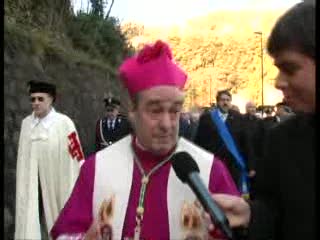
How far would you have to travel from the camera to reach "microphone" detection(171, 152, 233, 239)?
7.69 feet

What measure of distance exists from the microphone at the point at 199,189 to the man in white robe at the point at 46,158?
19.1 feet

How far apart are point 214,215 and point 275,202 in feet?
1.02

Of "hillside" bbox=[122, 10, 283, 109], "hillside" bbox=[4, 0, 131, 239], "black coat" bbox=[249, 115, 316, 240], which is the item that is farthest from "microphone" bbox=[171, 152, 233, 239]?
"hillside" bbox=[122, 10, 283, 109]

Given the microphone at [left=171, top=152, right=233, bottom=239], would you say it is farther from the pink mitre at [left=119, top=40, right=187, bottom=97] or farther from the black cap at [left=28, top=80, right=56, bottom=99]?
the black cap at [left=28, top=80, right=56, bottom=99]

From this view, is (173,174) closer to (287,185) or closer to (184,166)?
(184,166)

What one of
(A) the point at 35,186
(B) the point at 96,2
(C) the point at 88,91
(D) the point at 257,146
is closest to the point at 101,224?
(A) the point at 35,186

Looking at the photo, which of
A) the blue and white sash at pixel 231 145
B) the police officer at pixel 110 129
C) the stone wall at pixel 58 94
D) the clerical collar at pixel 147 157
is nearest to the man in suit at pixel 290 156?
the clerical collar at pixel 147 157

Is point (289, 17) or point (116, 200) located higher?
point (289, 17)

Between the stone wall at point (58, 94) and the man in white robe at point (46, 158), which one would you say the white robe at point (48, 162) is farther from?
the stone wall at point (58, 94)

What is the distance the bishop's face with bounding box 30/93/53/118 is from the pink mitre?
5.11 meters

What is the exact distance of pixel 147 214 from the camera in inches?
127

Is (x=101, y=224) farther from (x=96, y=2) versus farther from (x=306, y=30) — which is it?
(x=96, y=2)

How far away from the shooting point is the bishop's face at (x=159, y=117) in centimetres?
322

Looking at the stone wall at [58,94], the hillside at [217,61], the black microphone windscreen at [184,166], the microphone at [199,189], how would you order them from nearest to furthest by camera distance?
the microphone at [199,189]
the black microphone windscreen at [184,166]
the stone wall at [58,94]
the hillside at [217,61]
